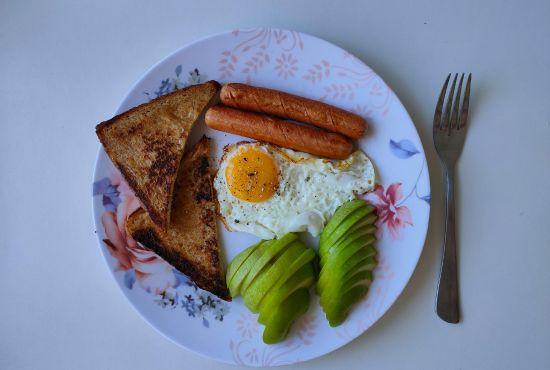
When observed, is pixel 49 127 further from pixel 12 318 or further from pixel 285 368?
pixel 285 368

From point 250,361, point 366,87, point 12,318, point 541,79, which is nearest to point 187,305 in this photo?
point 250,361

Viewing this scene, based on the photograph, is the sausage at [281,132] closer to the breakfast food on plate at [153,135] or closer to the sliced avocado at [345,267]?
the breakfast food on plate at [153,135]

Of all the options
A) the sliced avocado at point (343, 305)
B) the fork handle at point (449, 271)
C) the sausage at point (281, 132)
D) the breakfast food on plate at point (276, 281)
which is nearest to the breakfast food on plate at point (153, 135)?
the sausage at point (281, 132)

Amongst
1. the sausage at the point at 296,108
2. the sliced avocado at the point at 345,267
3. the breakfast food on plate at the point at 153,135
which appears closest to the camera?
the sliced avocado at the point at 345,267

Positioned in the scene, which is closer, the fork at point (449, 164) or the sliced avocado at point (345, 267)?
the sliced avocado at point (345, 267)

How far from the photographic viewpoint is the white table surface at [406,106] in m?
2.50

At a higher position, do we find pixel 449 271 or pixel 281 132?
pixel 281 132

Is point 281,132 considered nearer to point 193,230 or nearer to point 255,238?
point 255,238

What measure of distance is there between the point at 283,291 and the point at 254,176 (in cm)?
62

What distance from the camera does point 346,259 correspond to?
232cm

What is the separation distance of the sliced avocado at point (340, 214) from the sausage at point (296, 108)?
354 millimetres

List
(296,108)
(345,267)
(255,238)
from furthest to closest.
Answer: (255,238) < (296,108) < (345,267)

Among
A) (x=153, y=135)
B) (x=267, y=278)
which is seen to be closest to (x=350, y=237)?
(x=267, y=278)

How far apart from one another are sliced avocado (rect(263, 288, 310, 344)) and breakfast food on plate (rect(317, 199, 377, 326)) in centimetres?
11
